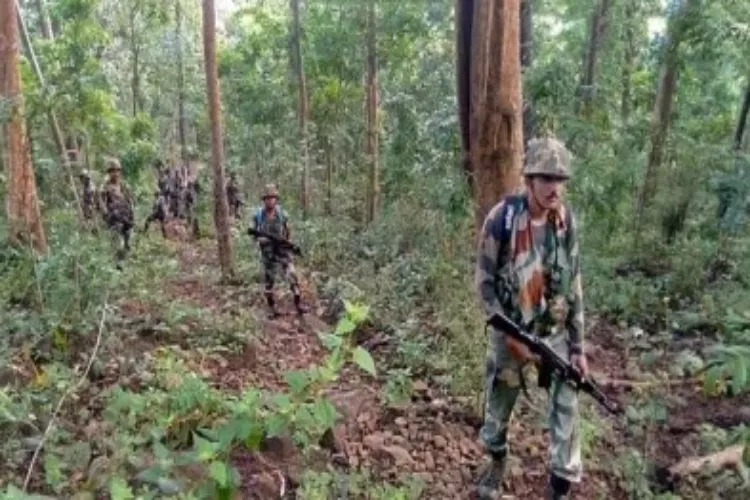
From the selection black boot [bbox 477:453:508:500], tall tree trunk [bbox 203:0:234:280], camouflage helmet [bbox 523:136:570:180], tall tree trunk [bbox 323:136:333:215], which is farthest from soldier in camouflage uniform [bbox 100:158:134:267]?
camouflage helmet [bbox 523:136:570:180]

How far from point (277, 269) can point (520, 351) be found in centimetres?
683

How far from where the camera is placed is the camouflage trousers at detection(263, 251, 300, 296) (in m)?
9.97

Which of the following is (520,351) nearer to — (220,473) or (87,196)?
(220,473)

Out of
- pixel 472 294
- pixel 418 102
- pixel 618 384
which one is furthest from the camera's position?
pixel 418 102

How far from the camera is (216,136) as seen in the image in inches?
469

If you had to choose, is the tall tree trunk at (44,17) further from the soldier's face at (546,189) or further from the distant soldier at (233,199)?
the soldier's face at (546,189)

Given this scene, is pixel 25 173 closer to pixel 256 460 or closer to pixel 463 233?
pixel 463 233

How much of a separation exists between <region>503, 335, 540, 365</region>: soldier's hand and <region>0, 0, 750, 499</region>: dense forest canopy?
0.80m

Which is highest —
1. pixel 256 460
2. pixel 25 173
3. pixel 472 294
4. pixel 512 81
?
pixel 512 81

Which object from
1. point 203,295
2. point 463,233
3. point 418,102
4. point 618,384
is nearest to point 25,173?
point 203,295

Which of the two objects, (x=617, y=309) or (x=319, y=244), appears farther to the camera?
(x=319, y=244)

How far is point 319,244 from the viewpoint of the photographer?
14.3 metres

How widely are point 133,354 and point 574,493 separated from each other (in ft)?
12.4

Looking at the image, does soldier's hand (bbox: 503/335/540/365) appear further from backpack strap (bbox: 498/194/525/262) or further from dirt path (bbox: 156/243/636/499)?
dirt path (bbox: 156/243/636/499)
